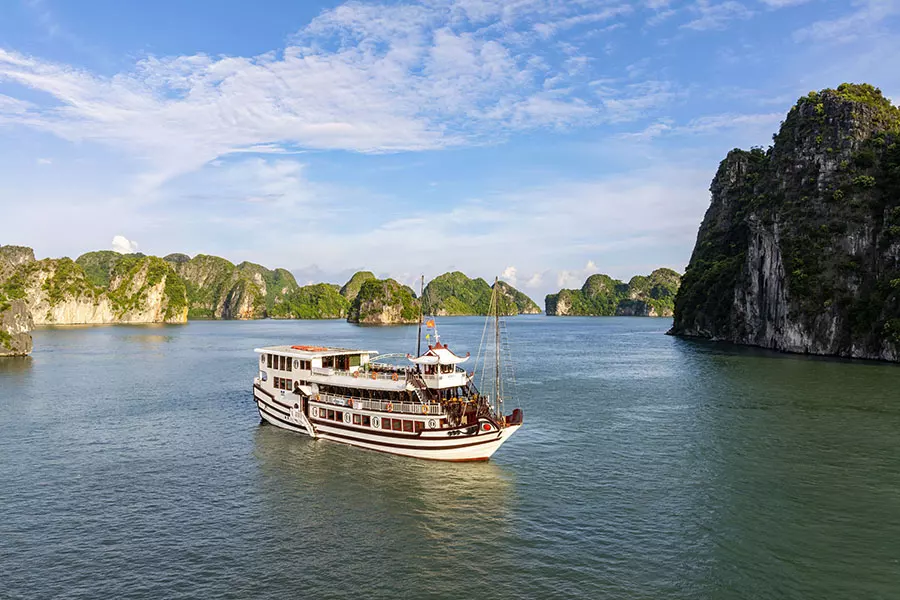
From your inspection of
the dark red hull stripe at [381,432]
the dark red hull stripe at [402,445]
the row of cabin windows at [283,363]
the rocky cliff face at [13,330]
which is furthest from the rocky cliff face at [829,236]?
the rocky cliff face at [13,330]

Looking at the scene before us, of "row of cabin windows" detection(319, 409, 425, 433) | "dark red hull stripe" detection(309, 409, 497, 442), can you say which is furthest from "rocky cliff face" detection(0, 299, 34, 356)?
"row of cabin windows" detection(319, 409, 425, 433)

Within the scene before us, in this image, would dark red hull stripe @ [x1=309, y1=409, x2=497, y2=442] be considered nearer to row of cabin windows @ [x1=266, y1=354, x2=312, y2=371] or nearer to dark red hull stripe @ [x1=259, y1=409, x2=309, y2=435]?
dark red hull stripe @ [x1=259, y1=409, x2=309, y2=435]

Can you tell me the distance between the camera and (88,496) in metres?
33.9

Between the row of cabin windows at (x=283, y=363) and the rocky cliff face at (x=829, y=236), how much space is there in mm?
88541

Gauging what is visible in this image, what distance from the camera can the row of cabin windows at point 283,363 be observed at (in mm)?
48606

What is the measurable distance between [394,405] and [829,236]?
319 feet

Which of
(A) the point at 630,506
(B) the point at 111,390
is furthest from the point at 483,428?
(B) the point at 111,390

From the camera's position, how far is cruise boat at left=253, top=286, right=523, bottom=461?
40281mm

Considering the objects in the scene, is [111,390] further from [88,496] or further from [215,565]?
[215,565]

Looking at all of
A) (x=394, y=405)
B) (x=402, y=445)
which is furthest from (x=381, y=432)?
(x=394, y=405)

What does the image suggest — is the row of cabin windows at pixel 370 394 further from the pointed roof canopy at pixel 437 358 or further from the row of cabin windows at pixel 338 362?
the pointed roof canopy at pixel 437 358

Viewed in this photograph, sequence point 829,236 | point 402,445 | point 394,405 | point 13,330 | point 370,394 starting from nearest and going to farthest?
point 402,445, point 394,405, point 370,394, point 829,236, point 13,330

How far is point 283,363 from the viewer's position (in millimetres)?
50094

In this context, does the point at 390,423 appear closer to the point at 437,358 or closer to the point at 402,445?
the point at 402,445
